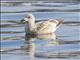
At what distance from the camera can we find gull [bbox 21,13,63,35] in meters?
17.3

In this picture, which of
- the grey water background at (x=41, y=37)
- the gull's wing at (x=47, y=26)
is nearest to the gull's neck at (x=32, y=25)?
the gull's wing at (x=47, y=26)

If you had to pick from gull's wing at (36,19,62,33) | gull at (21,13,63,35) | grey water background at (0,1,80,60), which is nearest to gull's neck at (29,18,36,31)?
gull at (21,13,63,35)

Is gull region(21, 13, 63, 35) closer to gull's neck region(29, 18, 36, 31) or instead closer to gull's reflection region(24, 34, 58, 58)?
gull's neck region(29, 18, 36, 31)

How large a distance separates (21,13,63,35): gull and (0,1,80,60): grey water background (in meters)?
0.21

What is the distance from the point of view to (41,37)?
1648 cm

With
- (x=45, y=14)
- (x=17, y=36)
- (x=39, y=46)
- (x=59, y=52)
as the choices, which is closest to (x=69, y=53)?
(x=59, y=52)

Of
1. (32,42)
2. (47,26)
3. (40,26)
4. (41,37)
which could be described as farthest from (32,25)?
(32,42)

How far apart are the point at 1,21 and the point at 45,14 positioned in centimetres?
241

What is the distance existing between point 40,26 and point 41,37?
0.93 meters

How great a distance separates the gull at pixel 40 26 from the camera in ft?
56.9

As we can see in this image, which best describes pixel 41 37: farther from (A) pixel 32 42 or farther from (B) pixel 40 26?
(A) pixel 32 42

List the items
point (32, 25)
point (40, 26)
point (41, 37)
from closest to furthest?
point (41, 37)
point (40, 26)
point (32, 25)

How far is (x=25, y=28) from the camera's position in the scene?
1752cm

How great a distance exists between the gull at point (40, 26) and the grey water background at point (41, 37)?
21cm
